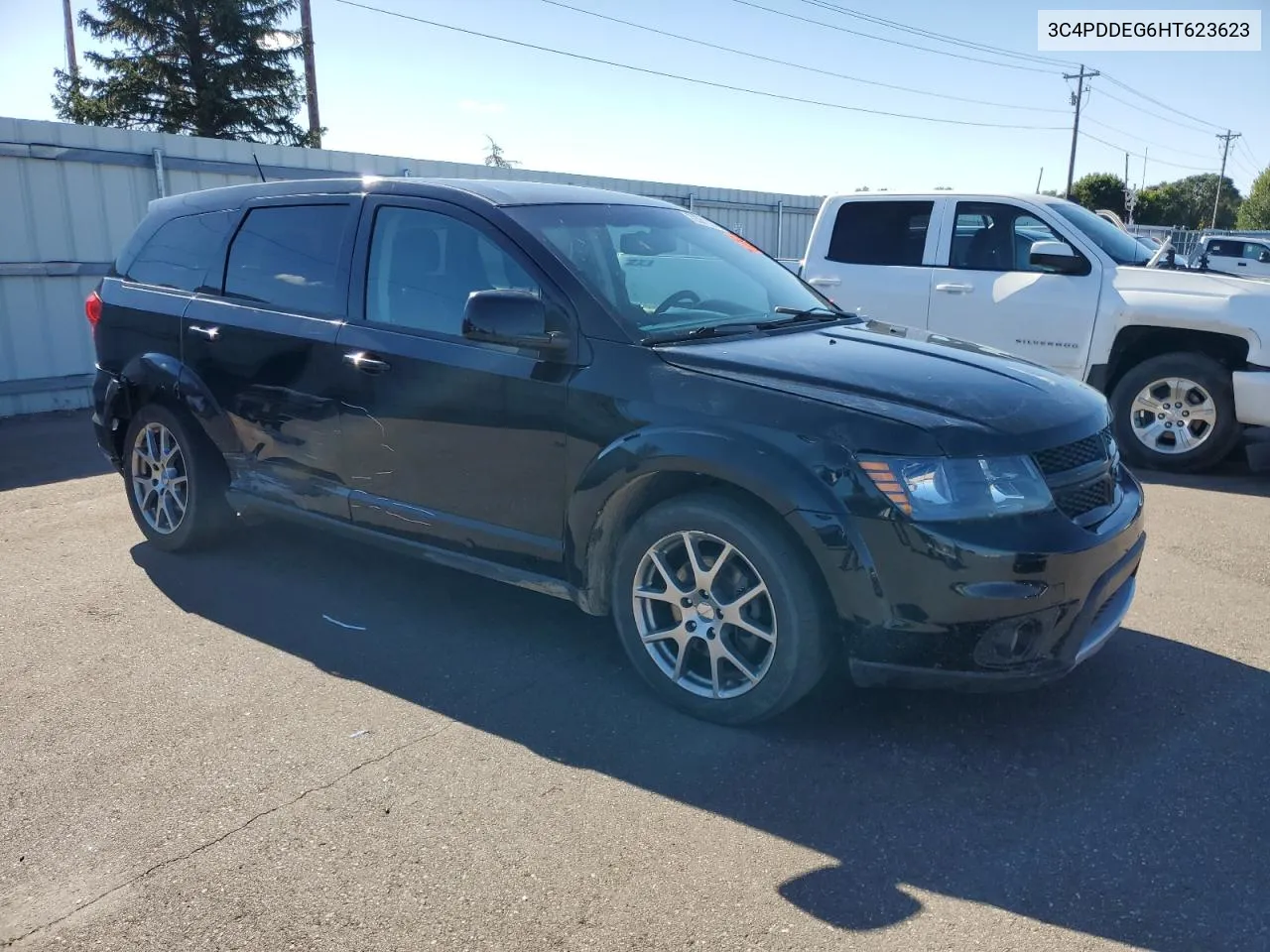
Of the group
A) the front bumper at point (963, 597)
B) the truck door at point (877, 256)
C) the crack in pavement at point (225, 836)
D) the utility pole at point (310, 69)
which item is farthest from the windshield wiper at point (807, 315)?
the utility pole at point (310, 69)

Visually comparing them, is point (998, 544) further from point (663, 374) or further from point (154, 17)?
point (154, 17)

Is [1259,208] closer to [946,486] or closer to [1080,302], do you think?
[1080,302]

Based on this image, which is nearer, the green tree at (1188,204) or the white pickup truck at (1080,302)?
the white pickup truck at (1080,302)

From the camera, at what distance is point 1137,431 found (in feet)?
25.1

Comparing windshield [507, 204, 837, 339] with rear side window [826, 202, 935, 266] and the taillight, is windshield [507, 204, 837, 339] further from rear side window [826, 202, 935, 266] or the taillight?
rear side window [826, 202, 935, 266]

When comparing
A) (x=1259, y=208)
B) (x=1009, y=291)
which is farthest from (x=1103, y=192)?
(x=1009, y=291)

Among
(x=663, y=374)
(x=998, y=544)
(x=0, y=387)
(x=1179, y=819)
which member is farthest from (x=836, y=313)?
(x=0, y=387)

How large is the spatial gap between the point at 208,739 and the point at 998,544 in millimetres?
2665

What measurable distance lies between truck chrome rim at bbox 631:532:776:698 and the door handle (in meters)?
1.42

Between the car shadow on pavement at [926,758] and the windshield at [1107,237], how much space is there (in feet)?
14.3

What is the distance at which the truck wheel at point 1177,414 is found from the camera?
23.8 feet

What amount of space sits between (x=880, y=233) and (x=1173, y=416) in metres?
2.64

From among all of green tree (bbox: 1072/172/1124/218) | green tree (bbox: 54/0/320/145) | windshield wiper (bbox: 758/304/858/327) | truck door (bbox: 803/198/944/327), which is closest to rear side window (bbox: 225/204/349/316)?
windshield wiper (bbox: 758/304/858/327)

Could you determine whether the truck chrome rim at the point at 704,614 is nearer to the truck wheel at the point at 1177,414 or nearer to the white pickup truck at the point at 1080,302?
the white pickup truck at the point at 1080,302
